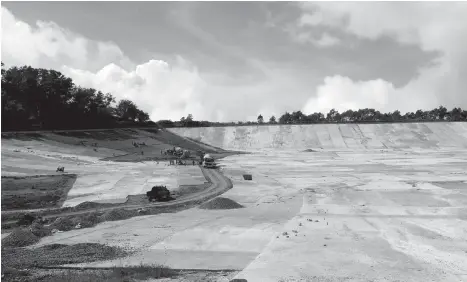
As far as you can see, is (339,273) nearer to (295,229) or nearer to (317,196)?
(295,229)

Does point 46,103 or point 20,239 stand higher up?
point 46,103

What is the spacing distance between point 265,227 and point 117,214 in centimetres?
1263

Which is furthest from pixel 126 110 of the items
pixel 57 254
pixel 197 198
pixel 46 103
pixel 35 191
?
pixel 57 254

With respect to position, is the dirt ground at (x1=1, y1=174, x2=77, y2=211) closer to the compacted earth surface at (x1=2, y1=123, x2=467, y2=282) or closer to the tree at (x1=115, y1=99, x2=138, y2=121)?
the compacted earth surface at (x1=2, y1=123, x2=467, y2=282)

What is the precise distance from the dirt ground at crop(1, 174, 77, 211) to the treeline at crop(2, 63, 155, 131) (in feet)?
A: 141

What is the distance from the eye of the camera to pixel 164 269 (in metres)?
19.3

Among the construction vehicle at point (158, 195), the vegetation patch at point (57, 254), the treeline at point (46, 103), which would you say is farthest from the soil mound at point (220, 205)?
the treeline at point (46, 103)

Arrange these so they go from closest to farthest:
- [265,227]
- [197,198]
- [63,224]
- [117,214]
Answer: [63,224], [265,227], [117,214], [197,198]

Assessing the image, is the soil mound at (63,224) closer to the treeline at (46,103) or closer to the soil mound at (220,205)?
the soil mound at (220,205)

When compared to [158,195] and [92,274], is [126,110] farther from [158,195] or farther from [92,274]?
[92,274]

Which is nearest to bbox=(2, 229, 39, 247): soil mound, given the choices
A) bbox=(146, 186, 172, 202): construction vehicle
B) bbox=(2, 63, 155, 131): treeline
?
bbox=(146, 186, 172, 202): construction vehicle

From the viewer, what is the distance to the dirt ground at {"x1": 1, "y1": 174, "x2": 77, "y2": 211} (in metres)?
35.5

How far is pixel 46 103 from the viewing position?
90.7 m

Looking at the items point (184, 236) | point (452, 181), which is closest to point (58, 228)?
point (184, 236)
